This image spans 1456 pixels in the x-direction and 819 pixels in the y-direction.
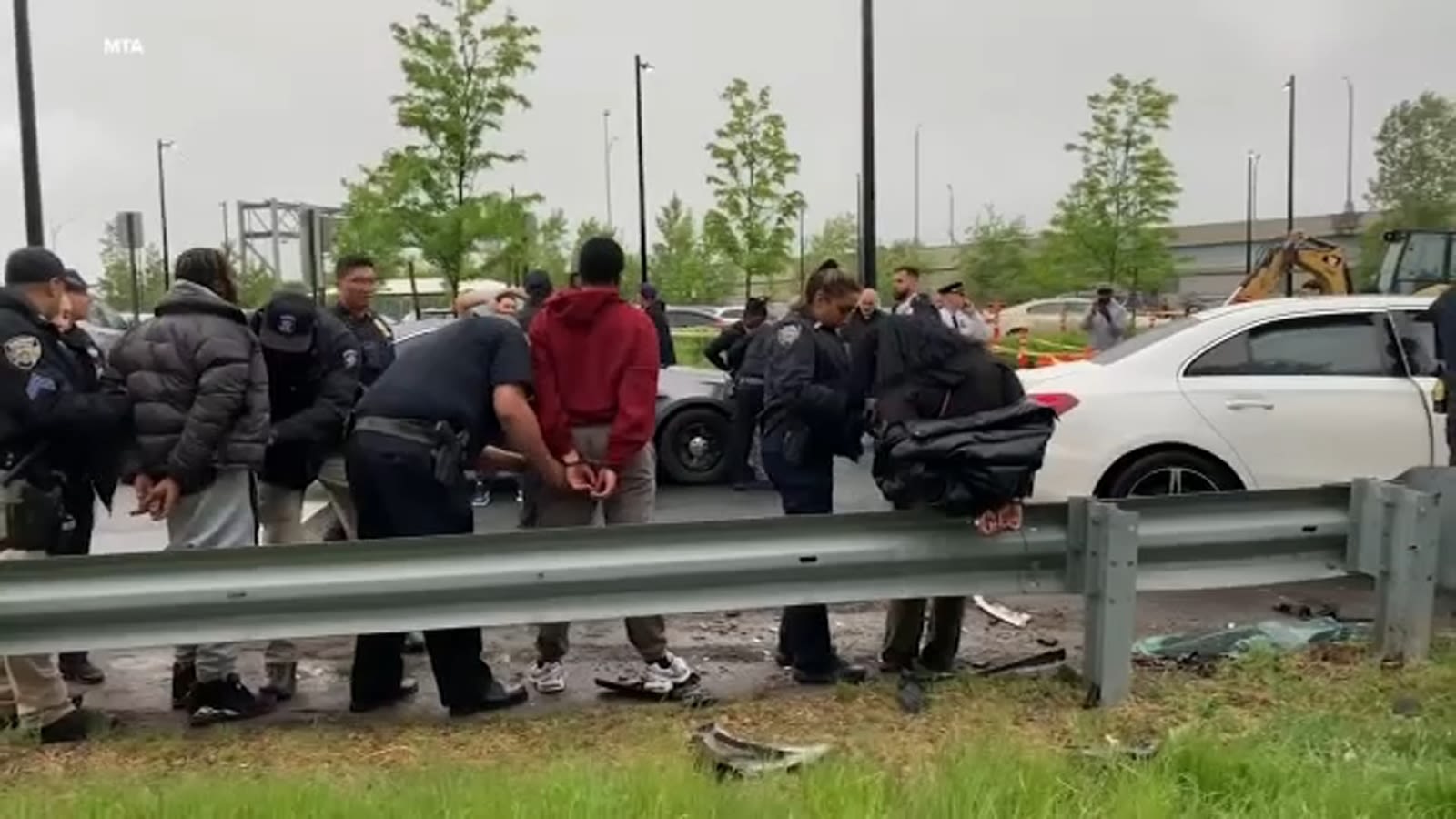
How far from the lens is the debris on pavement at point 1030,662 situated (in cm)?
536

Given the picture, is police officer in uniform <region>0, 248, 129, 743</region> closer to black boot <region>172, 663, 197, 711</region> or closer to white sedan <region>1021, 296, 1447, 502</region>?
black boot <region>172, 663, 197, 711</region>

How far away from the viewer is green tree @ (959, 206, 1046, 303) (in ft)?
182

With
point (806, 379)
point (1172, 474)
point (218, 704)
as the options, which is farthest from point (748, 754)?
point (1172, 474)

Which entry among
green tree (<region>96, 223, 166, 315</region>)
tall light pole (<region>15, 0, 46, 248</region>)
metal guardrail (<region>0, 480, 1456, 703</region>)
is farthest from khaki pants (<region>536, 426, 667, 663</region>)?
green tree (<region>96, 223, 166, 315</region>)

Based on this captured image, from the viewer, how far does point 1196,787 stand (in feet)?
11.8

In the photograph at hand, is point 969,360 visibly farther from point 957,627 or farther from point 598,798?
point 598,798

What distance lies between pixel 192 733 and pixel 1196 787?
3506 mm

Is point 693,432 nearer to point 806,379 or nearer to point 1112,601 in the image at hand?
point 806,379

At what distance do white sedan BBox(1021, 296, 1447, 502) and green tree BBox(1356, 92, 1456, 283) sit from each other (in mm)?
40633

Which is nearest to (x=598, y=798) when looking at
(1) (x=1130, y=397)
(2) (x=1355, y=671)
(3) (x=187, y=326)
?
(3) (x=187, y=326)

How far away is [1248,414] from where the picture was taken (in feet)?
23.3

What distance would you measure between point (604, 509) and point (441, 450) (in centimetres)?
81

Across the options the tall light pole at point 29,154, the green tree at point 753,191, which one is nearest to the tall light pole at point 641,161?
the green tree at point 753,191

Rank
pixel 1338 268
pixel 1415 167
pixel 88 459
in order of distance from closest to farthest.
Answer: pixel 88 459
pixel 1338 268
pixel 1415 167
